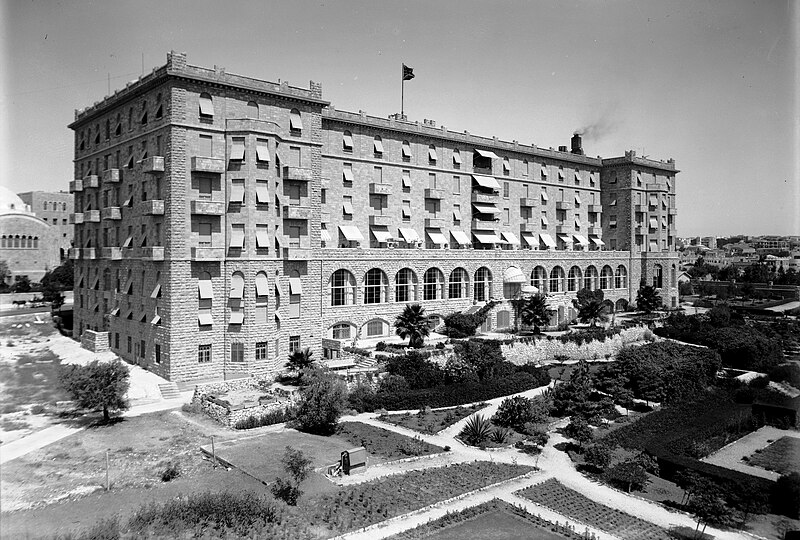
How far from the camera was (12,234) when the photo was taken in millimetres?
94188

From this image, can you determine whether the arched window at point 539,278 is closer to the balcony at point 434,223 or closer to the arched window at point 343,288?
the balcony at point 434,223

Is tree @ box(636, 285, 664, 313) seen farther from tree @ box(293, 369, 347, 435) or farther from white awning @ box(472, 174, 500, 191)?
tree @ box(293, 369, 347, 435)

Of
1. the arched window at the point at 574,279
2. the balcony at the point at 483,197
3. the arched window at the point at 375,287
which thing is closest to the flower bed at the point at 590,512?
the arched window at the point at 375,287

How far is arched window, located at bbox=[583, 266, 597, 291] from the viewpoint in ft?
271

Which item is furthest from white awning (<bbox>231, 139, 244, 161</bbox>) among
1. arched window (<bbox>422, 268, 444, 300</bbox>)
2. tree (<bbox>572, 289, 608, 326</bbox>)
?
tree (<bbox>572, 289, 608, 326</bbox>)

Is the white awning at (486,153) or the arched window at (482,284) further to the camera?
the white awning at (486,153)

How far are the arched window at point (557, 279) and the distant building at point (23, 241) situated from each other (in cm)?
8379

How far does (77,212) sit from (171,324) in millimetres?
25938

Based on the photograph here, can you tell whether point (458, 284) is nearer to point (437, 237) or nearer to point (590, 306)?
point (437, 237)

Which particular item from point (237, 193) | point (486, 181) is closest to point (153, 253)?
point (237, 193)

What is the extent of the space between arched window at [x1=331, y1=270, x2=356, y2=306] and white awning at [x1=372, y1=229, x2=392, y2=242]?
8.57 metres

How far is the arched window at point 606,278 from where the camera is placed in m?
85.2

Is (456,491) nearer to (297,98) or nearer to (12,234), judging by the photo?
(297,98)

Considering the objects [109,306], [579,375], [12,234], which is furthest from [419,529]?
[12,234]
